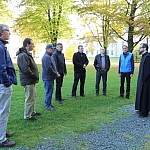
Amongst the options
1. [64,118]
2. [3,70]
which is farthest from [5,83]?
[64,118]

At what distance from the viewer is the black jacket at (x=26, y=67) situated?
19.5 ft

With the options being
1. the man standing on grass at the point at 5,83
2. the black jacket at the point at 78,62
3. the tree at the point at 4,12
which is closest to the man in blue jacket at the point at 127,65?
the black jacket at the point at 78,62

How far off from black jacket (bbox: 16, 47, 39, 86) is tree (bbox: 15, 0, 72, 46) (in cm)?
2046

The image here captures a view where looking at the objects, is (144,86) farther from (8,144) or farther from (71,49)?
(71,49)

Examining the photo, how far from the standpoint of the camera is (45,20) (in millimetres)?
27750

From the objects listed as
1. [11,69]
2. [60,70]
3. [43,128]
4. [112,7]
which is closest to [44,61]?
[60,70]

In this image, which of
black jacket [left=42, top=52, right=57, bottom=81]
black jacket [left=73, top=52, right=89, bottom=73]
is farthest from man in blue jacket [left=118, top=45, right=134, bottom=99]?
black jacket [left=42, top=52, right=57, bottom=81]

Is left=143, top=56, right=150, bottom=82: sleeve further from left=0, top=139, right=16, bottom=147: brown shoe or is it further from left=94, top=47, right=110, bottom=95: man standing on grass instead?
left=0, top=139, right=16, bottom=147: brown shoe

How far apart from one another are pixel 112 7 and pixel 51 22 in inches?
377

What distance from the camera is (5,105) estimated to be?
15.3 feet

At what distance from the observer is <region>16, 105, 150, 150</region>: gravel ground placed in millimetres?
4652

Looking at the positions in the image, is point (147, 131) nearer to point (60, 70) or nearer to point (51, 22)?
point (60, 70)

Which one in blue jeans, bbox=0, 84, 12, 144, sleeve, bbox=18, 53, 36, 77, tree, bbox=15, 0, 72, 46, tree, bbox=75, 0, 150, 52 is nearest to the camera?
blue jeans, bbox=0, 84, 12, 144

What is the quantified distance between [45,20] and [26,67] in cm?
2257
